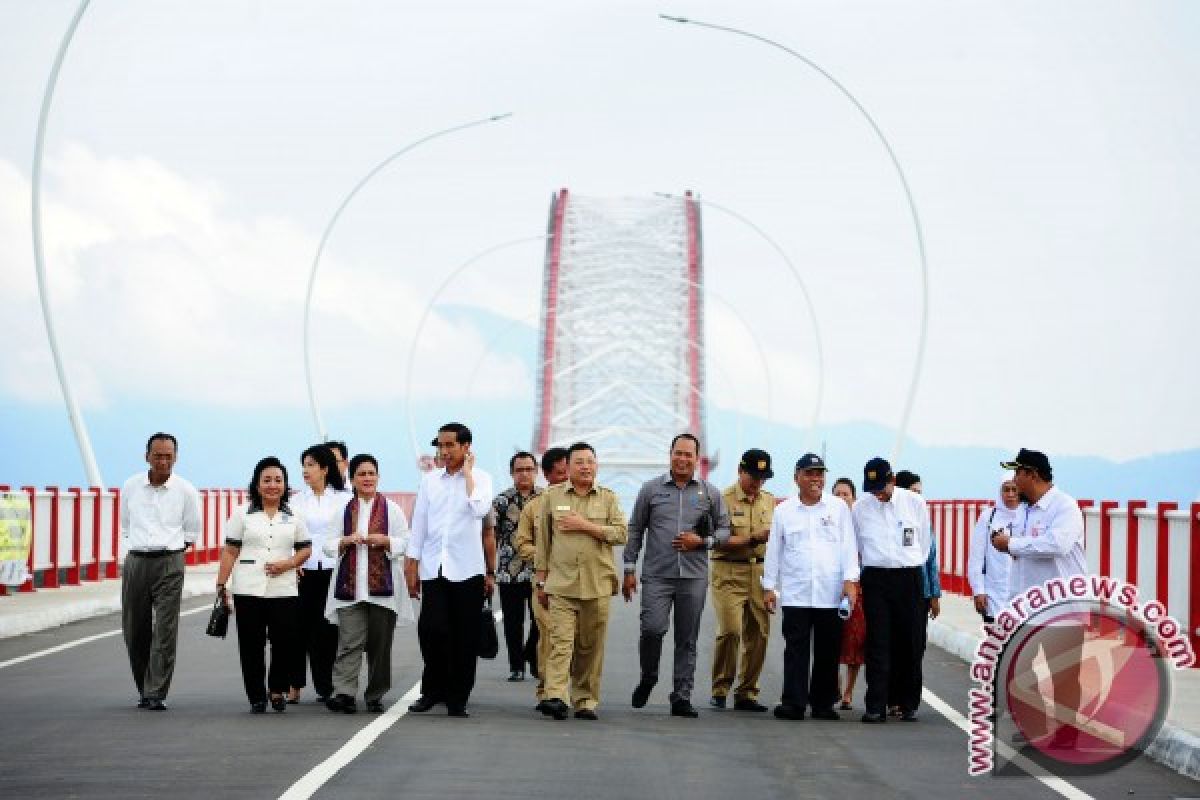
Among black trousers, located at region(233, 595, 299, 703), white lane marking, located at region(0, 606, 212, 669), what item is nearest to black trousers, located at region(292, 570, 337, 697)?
black trousers, located at region(233, 595, 299, 703)

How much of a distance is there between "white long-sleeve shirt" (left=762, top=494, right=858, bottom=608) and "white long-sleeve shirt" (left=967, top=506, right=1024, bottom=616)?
3.93 ft

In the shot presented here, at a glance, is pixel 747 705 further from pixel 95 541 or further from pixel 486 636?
pixel 95 541

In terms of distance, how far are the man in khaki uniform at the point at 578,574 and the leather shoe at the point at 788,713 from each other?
1.25 meters

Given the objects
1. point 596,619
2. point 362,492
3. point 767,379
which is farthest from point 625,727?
point 767,379

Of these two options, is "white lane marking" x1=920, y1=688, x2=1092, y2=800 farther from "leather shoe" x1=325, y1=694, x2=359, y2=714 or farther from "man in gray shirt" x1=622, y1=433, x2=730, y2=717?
"leather shoe" x1=325, y1=694, x2=359, y2=714

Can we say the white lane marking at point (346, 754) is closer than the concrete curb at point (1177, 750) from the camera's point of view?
Yes

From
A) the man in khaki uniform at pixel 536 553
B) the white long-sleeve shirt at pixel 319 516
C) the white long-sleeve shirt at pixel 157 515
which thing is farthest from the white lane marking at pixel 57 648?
the man in khaki uniform at pixel 536 553

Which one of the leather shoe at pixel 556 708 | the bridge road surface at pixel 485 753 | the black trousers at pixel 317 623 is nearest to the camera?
the bridge road surface at pixel 485 753

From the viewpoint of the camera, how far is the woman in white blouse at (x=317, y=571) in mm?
15984

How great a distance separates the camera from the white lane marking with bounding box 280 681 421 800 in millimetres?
10914

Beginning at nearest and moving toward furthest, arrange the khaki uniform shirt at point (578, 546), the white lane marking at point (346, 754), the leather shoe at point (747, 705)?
the white lane marking at point (346, 754) < the khaki uniform shirt at point (578, 546) < the leather shoe at point (747, 705)

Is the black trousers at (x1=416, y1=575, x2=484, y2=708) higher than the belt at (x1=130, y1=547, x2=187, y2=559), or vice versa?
the belt at (x1=130, y1=547, x2=187, y2=559)

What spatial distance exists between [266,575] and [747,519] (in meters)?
3.36

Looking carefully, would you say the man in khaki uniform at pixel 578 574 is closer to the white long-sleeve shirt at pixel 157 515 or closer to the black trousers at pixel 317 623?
the black trousers at pixel 317 623
